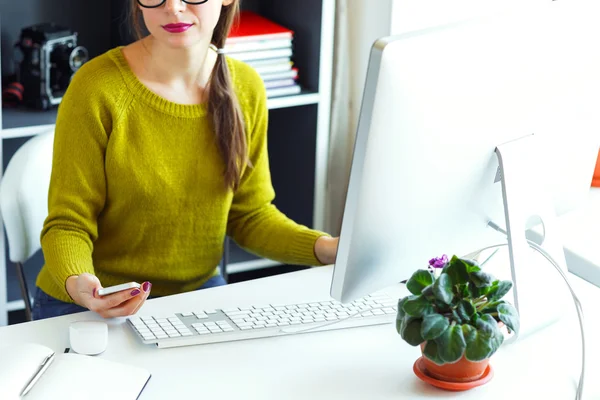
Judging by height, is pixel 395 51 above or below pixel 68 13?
above

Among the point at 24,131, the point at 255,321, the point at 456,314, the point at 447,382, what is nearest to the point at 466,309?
the point at 456,314

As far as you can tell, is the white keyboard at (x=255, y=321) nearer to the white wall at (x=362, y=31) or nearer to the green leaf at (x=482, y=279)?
the green leaf at (x=482, y=279)

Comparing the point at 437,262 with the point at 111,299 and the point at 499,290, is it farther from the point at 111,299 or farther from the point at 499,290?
the point at 111,299

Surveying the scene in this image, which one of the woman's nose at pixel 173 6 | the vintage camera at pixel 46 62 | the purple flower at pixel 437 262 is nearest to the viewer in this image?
the purple flower at pixel 437 262

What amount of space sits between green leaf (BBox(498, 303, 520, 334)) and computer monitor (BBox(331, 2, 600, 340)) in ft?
0.39

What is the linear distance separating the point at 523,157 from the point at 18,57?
5.19 ft

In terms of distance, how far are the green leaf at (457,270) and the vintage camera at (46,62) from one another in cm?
138

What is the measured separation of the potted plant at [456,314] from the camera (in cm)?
111

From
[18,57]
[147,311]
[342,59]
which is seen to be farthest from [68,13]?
[147,311]

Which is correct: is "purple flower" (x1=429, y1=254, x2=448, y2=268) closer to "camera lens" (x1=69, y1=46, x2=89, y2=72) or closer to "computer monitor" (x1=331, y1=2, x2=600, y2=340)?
"computer monitor" (x1=331, y1=2, x2=600, y2=340)

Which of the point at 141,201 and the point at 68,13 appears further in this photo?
the point at 68,13

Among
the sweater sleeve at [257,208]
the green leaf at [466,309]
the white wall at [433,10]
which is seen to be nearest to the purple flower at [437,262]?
the green leaf at [466,309]

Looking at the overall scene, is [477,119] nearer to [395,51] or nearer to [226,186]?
[395,51]

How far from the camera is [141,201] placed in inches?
63.4
